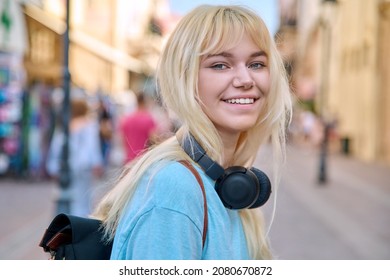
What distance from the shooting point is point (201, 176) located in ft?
3.72

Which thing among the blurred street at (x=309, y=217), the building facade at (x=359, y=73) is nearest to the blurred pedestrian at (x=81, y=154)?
the blurred street at (x=309, y=217)

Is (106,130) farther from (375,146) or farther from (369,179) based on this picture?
(375,146)

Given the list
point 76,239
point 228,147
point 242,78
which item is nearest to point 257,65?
point 242,78

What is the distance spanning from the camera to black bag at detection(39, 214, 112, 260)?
122 cm

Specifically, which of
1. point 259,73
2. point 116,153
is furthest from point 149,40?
point 259,73

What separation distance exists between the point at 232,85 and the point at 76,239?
1.25ft

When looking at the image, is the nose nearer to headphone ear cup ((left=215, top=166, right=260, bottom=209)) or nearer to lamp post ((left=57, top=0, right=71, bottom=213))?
headphone ear cup ((left=215, top=166, right=260, bottom=209))

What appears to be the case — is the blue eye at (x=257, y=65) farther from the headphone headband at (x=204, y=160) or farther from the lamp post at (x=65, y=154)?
the lamp post at (x=65, y=154)

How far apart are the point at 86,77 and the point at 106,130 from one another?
1048 cm

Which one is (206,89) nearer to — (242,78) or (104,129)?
(242,78)

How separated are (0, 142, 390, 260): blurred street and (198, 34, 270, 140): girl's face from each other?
43cm

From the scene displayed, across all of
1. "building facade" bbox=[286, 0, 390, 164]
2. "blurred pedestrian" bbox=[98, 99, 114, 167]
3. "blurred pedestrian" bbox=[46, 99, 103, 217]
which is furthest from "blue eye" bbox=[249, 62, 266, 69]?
"building facade" bbox=[286, 0, 390, 164]

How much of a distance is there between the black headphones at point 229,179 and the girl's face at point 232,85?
7 cm

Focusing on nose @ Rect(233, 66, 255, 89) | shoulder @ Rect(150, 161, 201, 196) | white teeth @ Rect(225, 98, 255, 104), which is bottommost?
shoulder @ Rect(150, 161, 201, 196)
